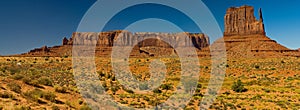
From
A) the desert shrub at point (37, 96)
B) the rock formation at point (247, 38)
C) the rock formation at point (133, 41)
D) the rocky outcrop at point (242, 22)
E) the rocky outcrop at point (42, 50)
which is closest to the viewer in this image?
the desert shrub at point (37, 96)

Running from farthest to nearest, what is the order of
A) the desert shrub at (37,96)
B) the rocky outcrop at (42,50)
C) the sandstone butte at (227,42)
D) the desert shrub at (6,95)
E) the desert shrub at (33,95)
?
the rocky outcrop at (42,50) < the sandstone butte at (227,42) < the desert shrub at (37,96) < the desert shrub at (33,95) < the desert shrub at (6,95)

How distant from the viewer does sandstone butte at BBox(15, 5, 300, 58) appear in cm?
9169

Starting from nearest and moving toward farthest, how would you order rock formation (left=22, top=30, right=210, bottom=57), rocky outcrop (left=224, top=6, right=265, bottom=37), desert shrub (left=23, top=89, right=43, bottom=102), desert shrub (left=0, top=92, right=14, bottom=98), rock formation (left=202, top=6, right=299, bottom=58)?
desert shrub (left=0, top=92, right=14, bottom=98), desert shrub (left=23, top=89, right=43, bottom=102), rock formation (left=202, top=6, right=299, bottom=58), rocky outcrop (left=224, top=6, right=265, bottom=37), rock formation (left=22, top=30, right=210, bottom=57)

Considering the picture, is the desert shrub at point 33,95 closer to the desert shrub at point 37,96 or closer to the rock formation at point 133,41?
the desert shrub at point 37,96

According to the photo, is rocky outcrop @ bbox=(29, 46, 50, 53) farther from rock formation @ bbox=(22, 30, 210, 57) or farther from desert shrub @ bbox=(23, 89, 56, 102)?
desert shrub @ bbox=(23, 89, 56, 102)

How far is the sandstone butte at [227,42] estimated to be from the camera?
9169cm

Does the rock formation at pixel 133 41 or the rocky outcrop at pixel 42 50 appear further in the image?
the rock formation at pixel 133 41

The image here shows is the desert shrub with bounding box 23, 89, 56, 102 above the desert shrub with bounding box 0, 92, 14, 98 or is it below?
below

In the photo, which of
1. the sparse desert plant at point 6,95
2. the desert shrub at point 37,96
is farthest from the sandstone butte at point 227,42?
the sparse desert plant at point 6,95

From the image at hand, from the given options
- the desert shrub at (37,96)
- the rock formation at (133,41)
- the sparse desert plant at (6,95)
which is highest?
the rock formation at (133,41)

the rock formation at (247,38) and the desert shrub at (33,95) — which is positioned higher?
the rock formation at (247,38)

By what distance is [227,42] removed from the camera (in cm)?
10775

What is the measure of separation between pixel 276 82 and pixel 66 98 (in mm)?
30286

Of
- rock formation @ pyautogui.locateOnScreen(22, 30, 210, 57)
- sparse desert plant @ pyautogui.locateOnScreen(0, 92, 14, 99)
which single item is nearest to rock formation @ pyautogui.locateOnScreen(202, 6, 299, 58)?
rock formation @ pyautogui.locateOnScreen(22, 30, 210, 57)
